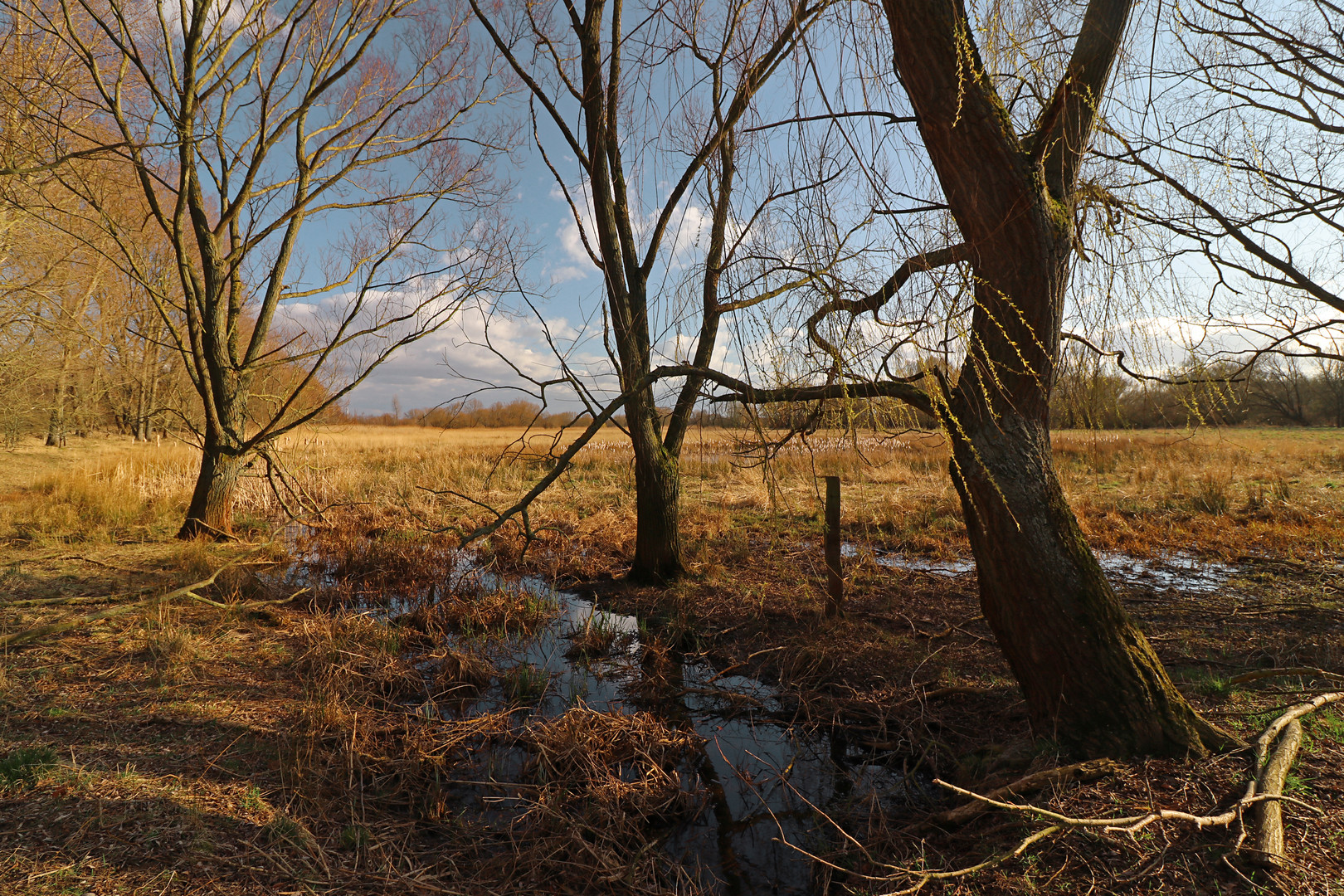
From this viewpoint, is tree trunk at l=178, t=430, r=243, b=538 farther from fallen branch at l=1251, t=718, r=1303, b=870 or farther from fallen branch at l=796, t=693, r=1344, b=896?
fallen branch at l=1251, t=718, r=1303, b=870

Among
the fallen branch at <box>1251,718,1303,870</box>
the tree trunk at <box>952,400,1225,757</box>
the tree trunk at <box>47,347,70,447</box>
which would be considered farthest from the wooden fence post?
the tree trunk at <box>47,347,70,447</box>

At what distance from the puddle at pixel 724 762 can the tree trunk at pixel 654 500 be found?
1.27 m

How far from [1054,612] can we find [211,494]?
9.32m

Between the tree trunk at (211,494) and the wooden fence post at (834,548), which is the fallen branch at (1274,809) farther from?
the tree trunk at (211,494)

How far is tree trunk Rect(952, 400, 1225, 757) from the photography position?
8.58 feet

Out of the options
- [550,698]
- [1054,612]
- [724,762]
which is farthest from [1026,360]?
[550,698]

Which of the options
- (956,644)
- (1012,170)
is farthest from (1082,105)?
(956,644)

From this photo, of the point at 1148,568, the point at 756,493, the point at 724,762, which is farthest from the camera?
the point at 756,493

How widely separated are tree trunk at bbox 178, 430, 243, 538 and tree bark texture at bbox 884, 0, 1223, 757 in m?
8.65

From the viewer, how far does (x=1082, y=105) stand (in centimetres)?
280

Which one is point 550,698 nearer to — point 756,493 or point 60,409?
point 756,493

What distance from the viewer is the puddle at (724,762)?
2809mm

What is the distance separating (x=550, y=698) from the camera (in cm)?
428

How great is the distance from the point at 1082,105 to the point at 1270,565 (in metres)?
6.86
